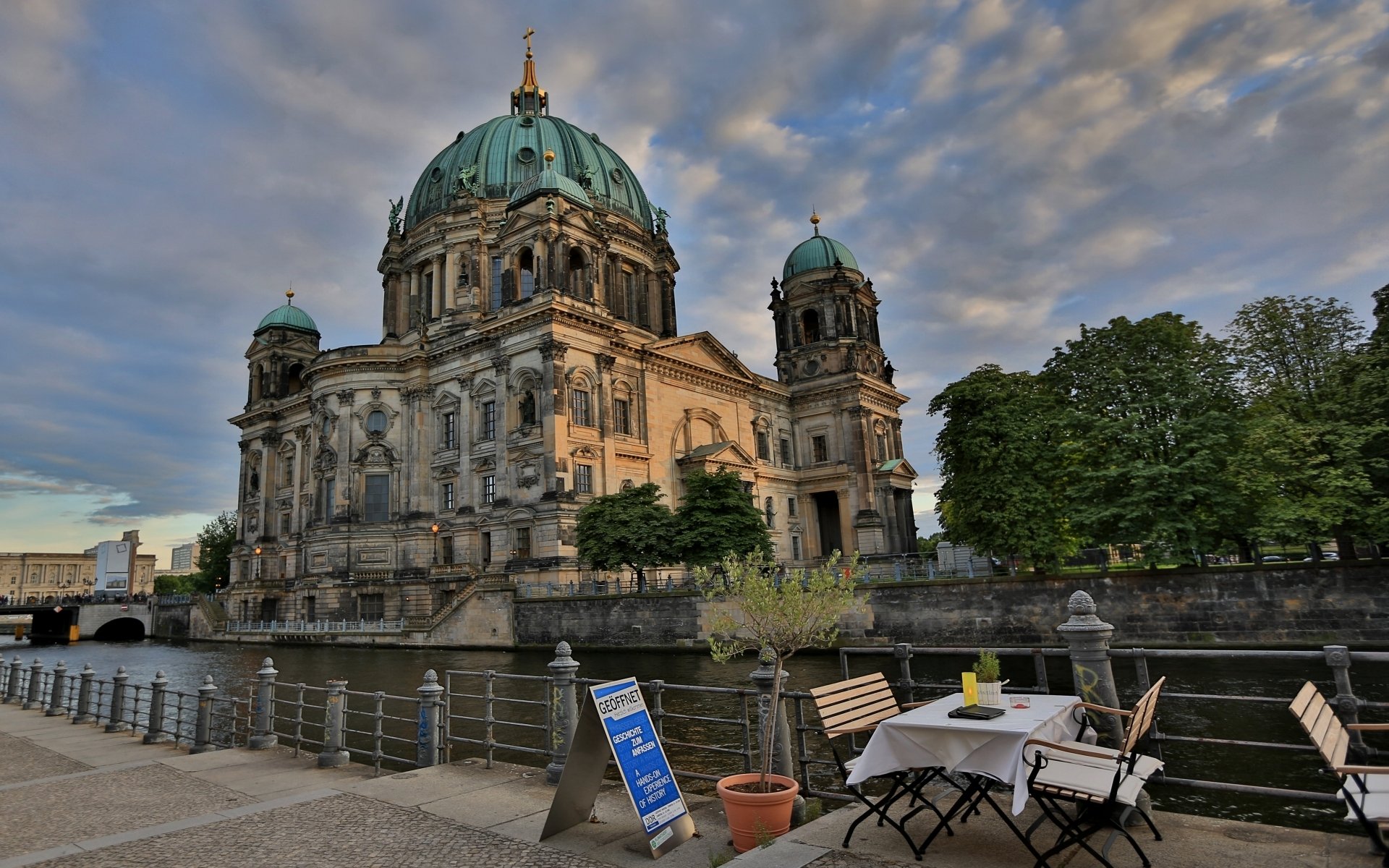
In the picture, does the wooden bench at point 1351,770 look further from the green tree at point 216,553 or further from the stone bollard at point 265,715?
the green tree at point 216,553

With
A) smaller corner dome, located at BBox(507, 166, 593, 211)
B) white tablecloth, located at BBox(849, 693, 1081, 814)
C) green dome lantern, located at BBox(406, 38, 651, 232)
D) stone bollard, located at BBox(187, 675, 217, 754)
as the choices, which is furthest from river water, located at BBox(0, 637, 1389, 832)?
green dome lantern, located at BBox(406, 38, 651, 232)

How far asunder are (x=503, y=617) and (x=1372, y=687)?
112 ft

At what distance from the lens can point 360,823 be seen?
8352mm

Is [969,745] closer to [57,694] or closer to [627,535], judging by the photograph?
[57,694]

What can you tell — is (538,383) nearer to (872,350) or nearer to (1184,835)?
(872,350)

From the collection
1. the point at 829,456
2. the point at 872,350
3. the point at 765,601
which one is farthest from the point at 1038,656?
the point at 872,350

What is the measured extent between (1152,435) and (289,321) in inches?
2729

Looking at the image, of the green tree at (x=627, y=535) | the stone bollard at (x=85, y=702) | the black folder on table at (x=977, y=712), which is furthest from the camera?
the green tree at (x=627, y=535)

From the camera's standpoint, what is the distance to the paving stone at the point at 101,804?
8.73m

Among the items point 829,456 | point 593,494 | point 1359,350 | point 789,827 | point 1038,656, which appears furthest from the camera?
point 829,456

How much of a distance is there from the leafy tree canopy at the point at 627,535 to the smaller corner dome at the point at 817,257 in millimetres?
32311

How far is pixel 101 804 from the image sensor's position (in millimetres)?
10031

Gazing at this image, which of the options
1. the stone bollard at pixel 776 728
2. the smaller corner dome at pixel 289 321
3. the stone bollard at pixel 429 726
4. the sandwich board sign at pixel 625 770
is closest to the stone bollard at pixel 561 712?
the sandwich board sign at pixel 625 770

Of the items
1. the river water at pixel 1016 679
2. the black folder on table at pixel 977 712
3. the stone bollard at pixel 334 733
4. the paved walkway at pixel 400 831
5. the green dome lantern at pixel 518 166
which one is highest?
the green dome lantern at pixel 518 166
